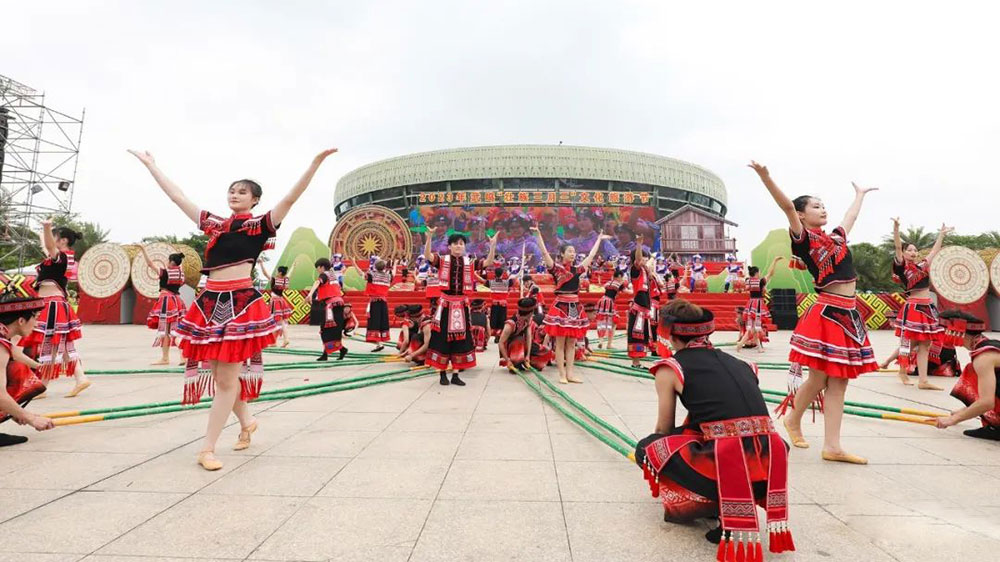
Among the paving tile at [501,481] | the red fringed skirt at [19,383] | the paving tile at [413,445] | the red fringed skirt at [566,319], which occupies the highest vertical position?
the red fringed skirt at [566,319]

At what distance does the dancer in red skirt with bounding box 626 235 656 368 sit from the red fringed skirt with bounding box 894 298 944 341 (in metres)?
3.29

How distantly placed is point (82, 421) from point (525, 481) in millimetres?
3585

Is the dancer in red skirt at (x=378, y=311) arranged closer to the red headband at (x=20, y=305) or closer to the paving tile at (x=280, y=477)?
the red headband at (x=20, y=305)

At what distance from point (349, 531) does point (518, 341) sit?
18.0 feet

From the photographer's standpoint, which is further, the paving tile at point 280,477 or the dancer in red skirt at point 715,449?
the paving tile at point 280,477

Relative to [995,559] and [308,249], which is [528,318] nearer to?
[995,559]

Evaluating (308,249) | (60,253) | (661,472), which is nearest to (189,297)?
(308,249)

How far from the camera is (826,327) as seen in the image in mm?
3486

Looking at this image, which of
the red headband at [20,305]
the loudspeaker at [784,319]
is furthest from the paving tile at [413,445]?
the loudspeaker at [784,319]

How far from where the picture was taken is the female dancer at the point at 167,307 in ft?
26.2

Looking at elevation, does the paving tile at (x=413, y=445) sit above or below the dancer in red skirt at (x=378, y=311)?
below

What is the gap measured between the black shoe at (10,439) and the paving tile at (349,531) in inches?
105

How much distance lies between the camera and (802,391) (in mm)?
3615

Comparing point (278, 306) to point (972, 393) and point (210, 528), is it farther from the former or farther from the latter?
point (972, 393)
